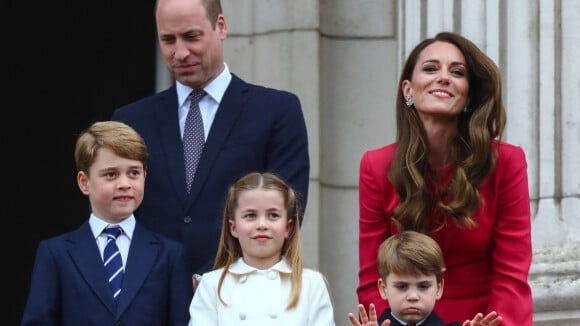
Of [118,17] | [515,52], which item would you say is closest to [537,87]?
[515,52]

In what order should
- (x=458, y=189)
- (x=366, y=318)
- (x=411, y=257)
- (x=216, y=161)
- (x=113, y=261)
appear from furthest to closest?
(x=216, y=161) < (x=113, y=261) < (x=458, y=189) < (x=411, y=257) < (x=366, y=318)

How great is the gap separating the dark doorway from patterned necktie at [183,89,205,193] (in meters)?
3.70

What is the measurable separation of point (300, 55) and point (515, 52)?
4.30ft

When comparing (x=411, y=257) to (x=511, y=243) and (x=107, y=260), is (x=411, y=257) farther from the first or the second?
(x=107, y=260)

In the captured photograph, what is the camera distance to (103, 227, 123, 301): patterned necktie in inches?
240

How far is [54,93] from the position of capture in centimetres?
1071

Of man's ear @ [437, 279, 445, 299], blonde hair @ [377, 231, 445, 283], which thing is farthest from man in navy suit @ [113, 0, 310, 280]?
man's ear @ [437, 279, 445, 299]

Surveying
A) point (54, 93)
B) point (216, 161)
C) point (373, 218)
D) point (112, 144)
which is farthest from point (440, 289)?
point (54, 93)

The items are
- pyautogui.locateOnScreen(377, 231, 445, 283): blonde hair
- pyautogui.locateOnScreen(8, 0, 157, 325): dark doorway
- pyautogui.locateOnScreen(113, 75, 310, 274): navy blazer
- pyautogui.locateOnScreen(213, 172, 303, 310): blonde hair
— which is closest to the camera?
pyautogui.locateOnScreen(377, 231, 445, 283): blonde hair

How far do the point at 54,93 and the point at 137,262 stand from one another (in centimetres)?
476

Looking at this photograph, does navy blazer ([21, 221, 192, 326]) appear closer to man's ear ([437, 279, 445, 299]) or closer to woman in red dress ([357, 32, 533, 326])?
woman in red dress ([357, 32, 533, 326])

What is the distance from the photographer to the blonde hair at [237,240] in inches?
235

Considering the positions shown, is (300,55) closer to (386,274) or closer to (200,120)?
(200,120)

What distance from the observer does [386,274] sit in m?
5.75
